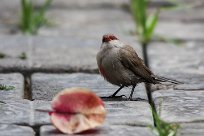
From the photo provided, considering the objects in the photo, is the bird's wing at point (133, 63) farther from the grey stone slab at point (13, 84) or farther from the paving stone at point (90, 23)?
the paving stone at point (90, 23)

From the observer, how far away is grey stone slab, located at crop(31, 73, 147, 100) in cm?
442

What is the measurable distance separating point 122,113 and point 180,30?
11.2 feet

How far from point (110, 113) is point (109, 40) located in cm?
60

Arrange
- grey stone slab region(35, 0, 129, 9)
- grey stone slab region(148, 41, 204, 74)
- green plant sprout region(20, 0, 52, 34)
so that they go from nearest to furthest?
grey stone slab region(148, 41, 204, 74), green plant sprout region(20, 0, 52, 34), grey stone slab region(35, 0, 129, 9)

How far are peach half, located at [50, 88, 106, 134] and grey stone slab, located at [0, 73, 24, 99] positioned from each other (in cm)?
79

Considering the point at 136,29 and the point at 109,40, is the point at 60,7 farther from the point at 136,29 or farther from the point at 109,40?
the point at 109,40

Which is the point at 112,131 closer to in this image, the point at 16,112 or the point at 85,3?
the point at 16,112

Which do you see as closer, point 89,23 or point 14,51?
point 14,51

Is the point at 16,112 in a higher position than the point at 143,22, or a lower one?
lower

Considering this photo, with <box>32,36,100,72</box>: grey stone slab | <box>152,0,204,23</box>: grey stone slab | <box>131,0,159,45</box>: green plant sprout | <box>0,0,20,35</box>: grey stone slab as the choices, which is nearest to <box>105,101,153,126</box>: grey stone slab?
<box>32,36,100,72</box>: grey stone slab

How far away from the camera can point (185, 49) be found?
6.24m

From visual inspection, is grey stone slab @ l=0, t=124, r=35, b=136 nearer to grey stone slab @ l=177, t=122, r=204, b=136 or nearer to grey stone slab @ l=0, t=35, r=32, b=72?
grey stone slab @ l=177, t=122, r=204, b=136

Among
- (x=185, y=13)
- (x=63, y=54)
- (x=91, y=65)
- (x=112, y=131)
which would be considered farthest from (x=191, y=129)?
(x=185, y=13)

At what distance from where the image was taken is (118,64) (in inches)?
168
